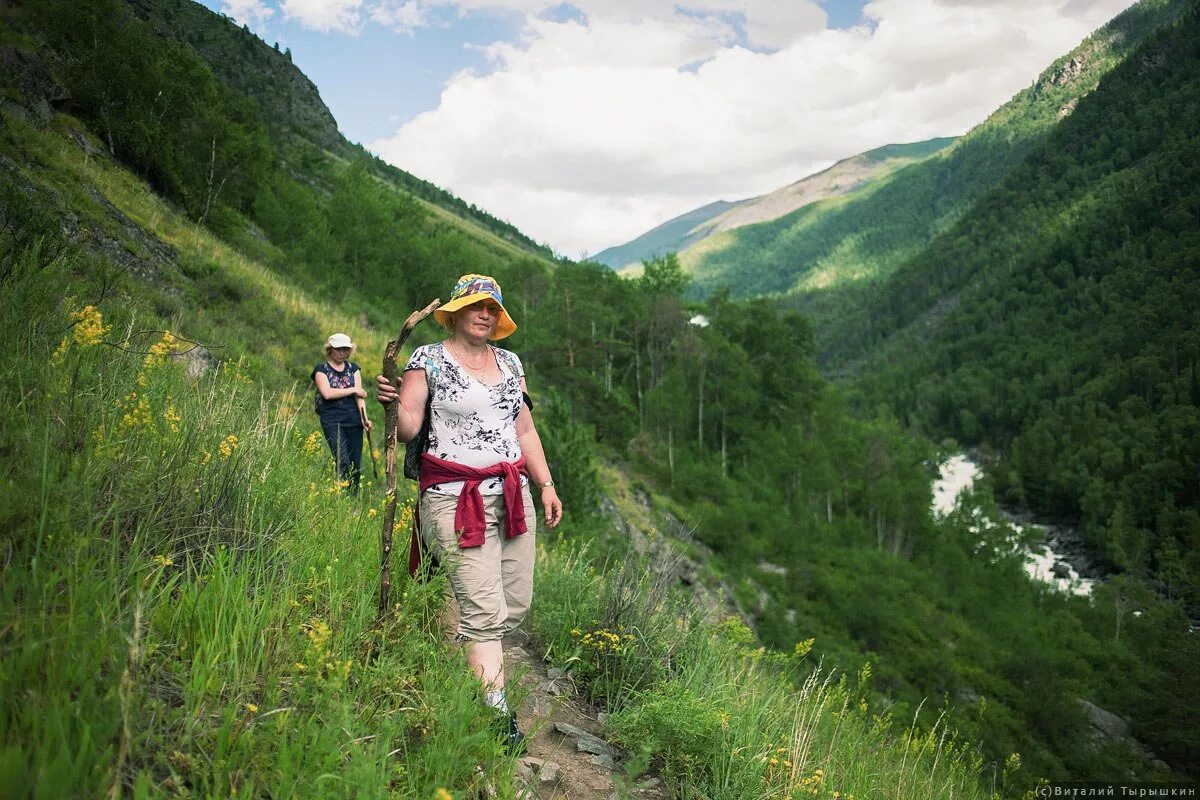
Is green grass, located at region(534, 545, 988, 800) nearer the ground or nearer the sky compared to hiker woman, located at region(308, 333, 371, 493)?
nearer the ground

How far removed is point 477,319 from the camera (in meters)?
3.21

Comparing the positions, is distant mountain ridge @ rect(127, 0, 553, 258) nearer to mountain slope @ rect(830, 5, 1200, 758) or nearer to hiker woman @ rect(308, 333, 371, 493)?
hiker woman @ rect(308, 333, 371, 493)

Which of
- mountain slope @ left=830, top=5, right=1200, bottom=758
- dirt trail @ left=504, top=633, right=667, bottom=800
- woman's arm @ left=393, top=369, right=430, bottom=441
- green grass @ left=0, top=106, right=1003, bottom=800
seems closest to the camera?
green grass @ left=0, top=106, right=1003, bottom=800

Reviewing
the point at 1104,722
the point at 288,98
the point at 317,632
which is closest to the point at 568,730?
the point at 317,632

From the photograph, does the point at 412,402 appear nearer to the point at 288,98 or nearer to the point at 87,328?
the point at 87,328

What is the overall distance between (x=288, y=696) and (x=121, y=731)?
64 centimetres

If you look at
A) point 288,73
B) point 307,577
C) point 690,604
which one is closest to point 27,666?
point 307,577

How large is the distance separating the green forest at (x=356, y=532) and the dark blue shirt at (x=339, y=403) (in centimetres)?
42

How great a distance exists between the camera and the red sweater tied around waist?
295 cm

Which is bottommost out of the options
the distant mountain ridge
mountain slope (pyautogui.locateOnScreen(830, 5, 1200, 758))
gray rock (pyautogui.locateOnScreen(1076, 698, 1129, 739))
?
gray rock (pyautogui.locateOnScreen(1076, 698, 1129, 739))

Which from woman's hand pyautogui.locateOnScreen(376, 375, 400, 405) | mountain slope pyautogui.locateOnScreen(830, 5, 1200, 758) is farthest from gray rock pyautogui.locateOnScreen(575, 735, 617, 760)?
mountain slope pyautogui.locateOnScreen(830, 5, 1200, 758)

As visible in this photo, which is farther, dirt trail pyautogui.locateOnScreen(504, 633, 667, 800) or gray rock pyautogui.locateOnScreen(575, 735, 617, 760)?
gray rock pyautogui.locateOnScreen(575, 735, 617, 760)

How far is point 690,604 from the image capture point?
534 centimetres

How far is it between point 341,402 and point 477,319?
3.82m
